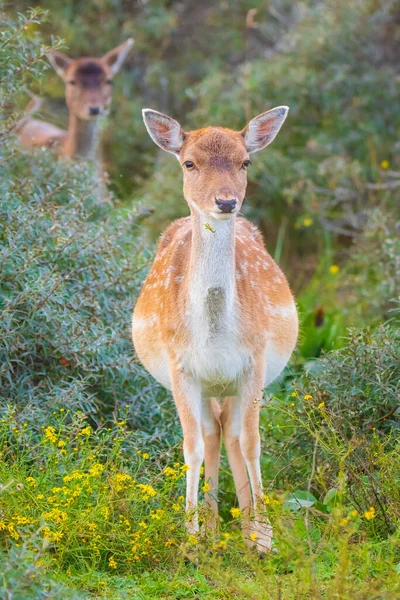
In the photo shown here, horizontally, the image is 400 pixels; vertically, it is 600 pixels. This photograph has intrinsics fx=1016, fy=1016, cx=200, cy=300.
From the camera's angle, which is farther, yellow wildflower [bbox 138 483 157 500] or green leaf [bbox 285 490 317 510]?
green leaf [bbox 285 490 317 510]

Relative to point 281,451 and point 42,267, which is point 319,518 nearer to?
point 281,451

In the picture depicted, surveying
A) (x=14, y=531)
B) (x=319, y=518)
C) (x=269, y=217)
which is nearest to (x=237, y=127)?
(x=269, y=217)

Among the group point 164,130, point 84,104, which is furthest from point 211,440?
point 84,104

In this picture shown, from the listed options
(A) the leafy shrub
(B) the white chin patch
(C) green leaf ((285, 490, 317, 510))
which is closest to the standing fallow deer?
(B) the white chin patch

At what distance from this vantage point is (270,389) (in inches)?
286

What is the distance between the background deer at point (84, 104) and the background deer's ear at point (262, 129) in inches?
229

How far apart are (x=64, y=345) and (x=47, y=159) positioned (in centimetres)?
221

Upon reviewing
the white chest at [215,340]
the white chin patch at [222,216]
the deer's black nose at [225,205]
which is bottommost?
the white chest at [215,340]

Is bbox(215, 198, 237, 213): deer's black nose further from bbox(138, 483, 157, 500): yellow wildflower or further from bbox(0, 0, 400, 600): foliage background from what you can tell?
bbox(138, 483, 157, 500): yellow wildflower

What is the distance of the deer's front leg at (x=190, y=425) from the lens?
208 inches

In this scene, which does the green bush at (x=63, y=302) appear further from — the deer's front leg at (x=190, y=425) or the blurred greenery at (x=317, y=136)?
the blurred greenery at (x=317, y=136)

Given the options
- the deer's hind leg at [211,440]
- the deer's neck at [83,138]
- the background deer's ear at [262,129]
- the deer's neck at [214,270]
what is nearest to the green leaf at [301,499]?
the deer's hind leg at [211,440]

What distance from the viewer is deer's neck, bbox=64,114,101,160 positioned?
37.8ft

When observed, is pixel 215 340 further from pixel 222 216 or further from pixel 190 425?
pixel 222 216
